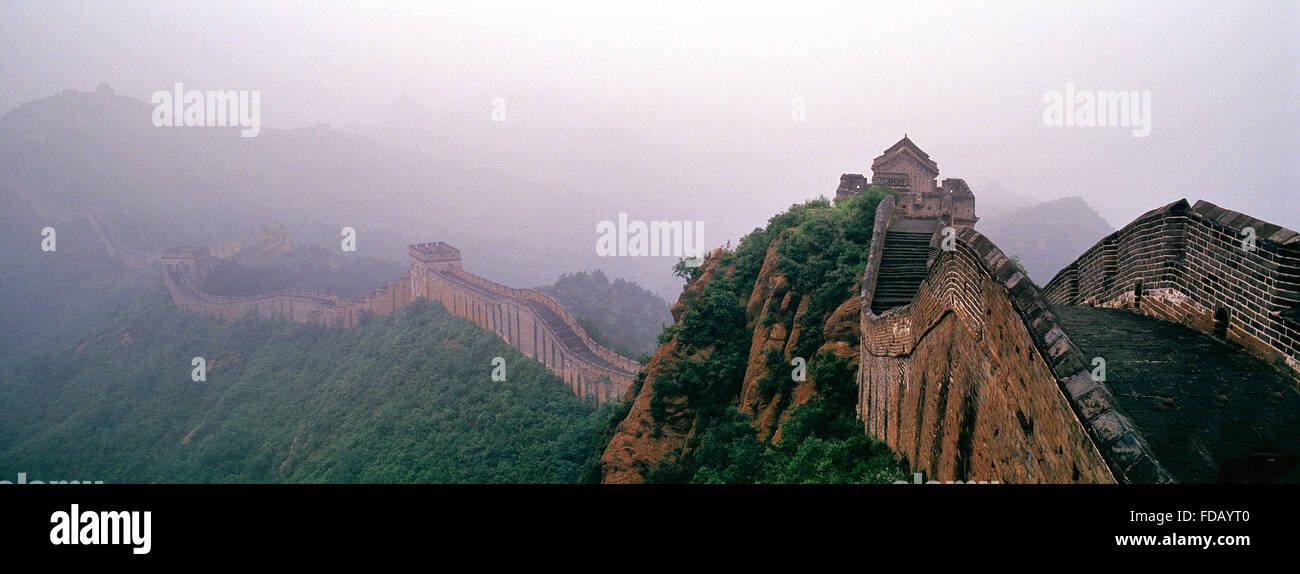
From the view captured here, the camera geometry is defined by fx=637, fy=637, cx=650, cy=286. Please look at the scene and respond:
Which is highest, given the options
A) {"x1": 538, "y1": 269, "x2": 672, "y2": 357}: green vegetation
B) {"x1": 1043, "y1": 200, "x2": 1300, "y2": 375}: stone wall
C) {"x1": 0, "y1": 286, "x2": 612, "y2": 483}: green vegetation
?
{"x1": 1043, "y1": 200, "x2": 1300, "y2": 375}: stone wall

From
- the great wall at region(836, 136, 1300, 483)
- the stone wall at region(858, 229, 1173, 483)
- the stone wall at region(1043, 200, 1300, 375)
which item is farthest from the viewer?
the stone wall at region(1043, 200, 1300, 375)

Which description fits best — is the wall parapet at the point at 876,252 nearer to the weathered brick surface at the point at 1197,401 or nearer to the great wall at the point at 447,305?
the weathered brick surface at the point at 1197,401

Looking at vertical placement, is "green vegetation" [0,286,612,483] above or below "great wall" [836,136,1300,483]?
below

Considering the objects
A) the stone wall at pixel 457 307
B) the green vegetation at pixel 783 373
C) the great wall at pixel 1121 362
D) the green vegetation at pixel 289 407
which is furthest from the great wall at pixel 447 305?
the great wall at pixel 1121 362

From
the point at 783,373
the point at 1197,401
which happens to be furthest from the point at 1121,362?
the point at 783,373

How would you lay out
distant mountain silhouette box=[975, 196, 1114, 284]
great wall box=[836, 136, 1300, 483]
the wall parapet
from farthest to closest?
distant mountain silhouette box=[975, 196, 1114, 284]
the wall parapet
great wall box=[836, 136, 1300, 483]

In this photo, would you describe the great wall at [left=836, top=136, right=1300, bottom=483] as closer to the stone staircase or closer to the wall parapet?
the wall parapet

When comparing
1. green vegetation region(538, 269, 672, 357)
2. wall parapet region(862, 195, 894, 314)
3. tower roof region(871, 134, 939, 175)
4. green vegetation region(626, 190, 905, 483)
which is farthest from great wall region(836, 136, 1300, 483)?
green vegetation region(538, 269, 672, 357)
